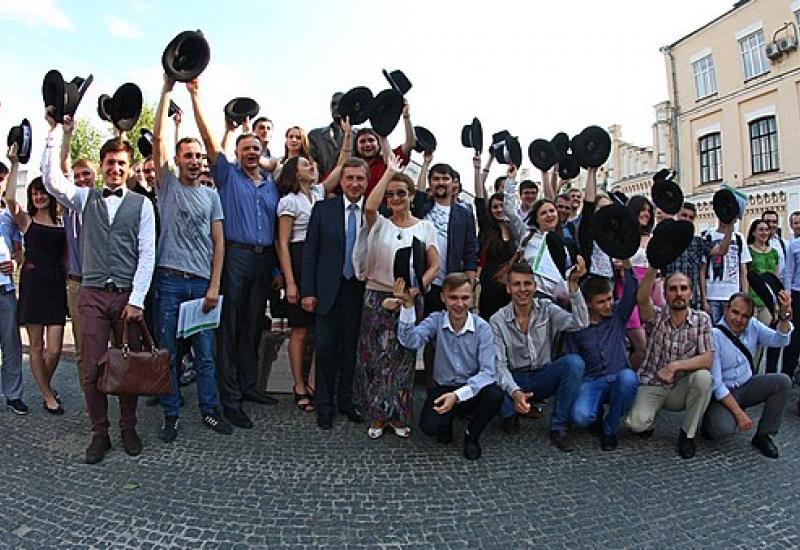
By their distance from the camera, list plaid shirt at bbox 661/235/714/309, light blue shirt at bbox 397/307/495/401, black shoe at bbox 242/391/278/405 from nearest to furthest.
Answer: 1. light blue shirt at bbox 397/307/495/401
2. black shoe at bbox 242/391/278/405
3. plaid shirt at bbox 661/235/714/309

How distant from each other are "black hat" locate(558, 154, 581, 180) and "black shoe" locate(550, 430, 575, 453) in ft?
9.55

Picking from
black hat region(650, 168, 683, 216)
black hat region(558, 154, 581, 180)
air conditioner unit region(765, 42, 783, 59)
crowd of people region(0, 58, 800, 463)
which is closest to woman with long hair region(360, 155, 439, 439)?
crowd of people region(0, 58, 800, 463)

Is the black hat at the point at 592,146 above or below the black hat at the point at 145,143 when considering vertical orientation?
below

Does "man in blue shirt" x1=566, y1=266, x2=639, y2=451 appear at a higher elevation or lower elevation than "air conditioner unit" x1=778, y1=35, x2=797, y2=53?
lower

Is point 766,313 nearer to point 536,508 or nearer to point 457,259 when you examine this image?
point 457,259

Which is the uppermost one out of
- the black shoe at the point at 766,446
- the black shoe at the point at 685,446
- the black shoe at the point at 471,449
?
the black shoe at the point at 471,449

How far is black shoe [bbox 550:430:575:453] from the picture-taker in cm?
430

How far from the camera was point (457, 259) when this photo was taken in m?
5.12

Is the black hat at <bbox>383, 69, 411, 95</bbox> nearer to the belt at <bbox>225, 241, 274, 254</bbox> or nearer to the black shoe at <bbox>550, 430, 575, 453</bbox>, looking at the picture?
the belt at <bbox>225, 241, 274, 254</bbox>

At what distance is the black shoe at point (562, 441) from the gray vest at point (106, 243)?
11.1 ft

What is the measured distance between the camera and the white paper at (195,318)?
4.23 metres

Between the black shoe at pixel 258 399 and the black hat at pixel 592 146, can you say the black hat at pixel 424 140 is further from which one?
the black shoe at pixel 258 399

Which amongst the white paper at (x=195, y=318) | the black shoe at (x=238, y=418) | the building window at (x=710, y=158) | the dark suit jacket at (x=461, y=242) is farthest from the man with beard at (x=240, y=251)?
the building window at (x=710, y=158)

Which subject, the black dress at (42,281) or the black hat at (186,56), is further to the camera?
the black dress at (42,281)
